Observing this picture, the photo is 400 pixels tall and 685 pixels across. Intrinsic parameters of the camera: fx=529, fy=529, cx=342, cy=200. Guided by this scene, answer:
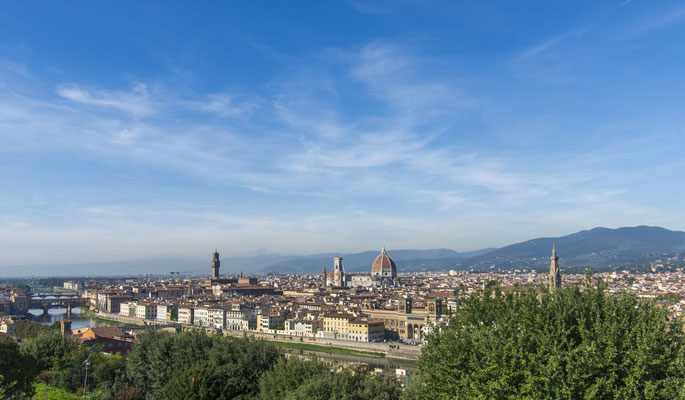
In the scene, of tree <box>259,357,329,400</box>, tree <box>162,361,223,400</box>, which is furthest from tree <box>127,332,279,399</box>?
tree <box>259,357,329,400</box>

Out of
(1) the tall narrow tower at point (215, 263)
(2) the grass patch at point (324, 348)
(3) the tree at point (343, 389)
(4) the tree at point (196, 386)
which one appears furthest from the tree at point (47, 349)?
(1) the tall narrow tower at point (215, 263)

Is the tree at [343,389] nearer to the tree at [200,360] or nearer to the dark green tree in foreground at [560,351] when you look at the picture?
the dark green tree in foreground at [560,351]

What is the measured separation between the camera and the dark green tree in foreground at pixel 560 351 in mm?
7875

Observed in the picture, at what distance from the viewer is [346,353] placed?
42.3m

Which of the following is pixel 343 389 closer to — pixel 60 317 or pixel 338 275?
pixel 60 317

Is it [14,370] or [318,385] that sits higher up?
[318,385]

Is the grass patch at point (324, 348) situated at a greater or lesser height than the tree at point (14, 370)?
lesser

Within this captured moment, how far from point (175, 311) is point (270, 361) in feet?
177

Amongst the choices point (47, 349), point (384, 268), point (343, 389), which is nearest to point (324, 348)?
point (47, 349)

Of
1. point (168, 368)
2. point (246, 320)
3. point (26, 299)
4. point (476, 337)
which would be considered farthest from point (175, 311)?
point (476, 337)

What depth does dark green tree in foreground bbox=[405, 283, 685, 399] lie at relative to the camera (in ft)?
25.8

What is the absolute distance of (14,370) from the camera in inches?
689

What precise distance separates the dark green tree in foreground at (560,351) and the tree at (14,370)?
13.4 meters

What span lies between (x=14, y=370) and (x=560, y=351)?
1728cm
